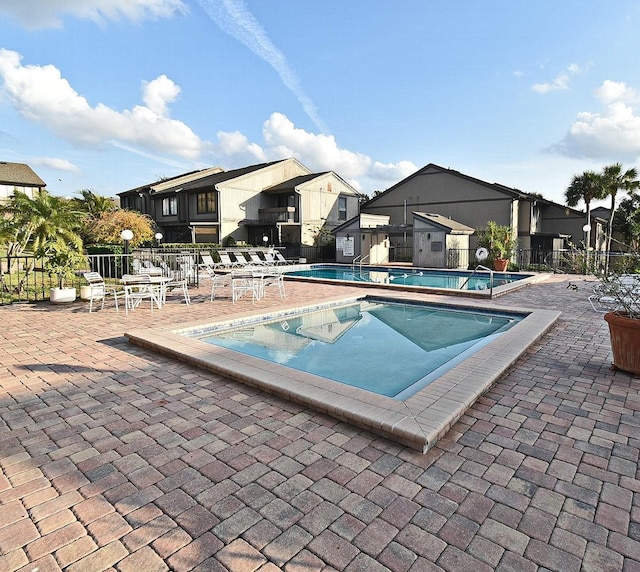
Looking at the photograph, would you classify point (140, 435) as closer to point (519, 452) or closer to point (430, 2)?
point (519, 452)

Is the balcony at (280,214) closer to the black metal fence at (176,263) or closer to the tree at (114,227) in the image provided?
the black metal fence at (176,263)

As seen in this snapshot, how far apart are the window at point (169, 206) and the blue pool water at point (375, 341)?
24.1m

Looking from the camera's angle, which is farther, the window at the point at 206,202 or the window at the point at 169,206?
the window at the point at 169,206

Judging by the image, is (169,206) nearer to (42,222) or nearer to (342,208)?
(342,208)

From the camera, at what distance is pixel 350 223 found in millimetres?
24188

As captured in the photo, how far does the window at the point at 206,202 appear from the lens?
27.5 meters

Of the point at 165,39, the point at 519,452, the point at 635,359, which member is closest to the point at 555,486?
the point at 519,452

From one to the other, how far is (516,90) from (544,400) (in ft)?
43.0

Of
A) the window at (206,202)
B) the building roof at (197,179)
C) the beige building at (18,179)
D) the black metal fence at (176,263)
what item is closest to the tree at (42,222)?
the black metal fence at (176,263)

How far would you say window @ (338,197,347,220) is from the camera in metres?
31.6

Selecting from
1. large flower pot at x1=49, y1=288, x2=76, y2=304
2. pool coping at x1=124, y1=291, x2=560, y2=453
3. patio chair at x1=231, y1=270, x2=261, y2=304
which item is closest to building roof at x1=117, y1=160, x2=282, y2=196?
patio chair at x1=231, y1=270, x2=261, y2=304

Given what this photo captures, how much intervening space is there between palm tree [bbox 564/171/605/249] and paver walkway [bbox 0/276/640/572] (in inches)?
969

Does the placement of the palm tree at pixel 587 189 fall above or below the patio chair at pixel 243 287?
above

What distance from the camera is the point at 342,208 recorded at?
105ft
